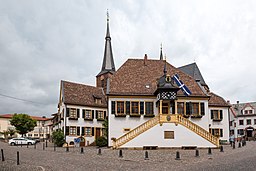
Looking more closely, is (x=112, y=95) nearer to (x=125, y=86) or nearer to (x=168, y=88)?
(x=125, y=86)

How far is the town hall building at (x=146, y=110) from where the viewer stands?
1224 inches

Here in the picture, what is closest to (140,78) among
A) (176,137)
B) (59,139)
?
(176,137)

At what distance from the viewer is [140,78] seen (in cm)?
3725

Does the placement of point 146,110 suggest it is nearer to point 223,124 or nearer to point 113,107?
point 113,107

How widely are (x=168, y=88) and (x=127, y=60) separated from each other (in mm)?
9202

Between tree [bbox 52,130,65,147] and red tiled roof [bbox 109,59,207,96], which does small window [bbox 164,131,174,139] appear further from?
tree [bbox 52,130,65,147]

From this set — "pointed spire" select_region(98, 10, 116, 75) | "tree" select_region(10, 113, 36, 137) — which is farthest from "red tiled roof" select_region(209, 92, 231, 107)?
"tree" select_region(10, 113, 36, 137)

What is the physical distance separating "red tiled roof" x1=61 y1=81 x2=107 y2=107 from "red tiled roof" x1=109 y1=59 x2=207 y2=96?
8.38 metres

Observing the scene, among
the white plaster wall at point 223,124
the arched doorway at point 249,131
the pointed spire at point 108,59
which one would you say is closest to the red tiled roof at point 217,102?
the white plaster wall at point 223,124

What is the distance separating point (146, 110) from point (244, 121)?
4842 centimetres

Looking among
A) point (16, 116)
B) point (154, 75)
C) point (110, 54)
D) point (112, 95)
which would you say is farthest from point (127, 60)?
point (16, 116)

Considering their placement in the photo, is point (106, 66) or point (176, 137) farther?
point (106, 66)

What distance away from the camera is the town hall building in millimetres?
31094

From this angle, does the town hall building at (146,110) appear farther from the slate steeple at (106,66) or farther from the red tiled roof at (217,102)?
the slate steeple at (106,66)
